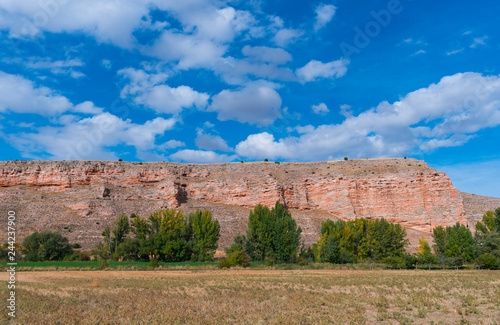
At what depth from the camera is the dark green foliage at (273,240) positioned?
51.0m

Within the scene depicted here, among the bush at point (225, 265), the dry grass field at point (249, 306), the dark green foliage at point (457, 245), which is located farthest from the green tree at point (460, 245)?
the bush at point (225, 265)

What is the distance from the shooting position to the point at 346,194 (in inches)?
3285

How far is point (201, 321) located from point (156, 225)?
143 feet

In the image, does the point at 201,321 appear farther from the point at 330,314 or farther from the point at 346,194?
the point at 346,194

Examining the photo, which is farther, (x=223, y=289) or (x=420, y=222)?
(x=420, y=222)

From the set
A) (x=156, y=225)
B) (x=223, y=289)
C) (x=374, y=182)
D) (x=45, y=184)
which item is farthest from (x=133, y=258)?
(x=374, y=182)

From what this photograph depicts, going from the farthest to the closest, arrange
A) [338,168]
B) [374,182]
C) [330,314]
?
1. [338,168]
2. [374,182]
3. [330,314]

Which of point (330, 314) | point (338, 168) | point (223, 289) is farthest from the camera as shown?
point (338, 168)

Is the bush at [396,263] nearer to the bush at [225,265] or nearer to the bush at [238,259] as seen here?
the bush at [238,259]

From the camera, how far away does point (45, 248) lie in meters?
48.0

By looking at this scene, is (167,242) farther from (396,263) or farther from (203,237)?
(396,263)

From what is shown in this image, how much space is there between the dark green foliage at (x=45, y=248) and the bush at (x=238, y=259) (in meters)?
24.5

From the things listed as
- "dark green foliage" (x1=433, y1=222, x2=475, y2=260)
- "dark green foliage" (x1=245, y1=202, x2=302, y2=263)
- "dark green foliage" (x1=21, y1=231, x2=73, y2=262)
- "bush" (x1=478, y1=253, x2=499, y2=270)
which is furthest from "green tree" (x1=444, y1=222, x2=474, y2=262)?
"dark green foliage" (x1=21, y1=231, x2=73, y2=262)

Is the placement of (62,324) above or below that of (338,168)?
below
